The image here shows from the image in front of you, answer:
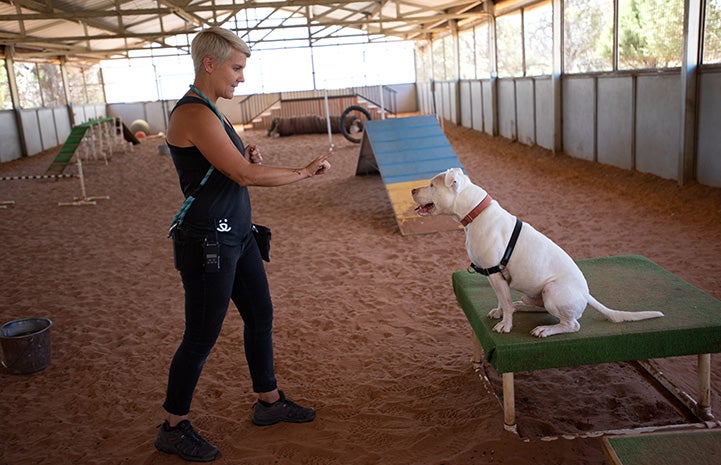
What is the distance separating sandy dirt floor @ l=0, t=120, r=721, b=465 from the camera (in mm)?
2867

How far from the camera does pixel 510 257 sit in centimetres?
265

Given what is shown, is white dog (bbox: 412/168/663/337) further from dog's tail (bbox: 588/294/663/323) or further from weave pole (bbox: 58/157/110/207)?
weave pole (bbox: 58/157/110/207)

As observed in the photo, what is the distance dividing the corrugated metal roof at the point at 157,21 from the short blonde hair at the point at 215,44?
10299 millimetres

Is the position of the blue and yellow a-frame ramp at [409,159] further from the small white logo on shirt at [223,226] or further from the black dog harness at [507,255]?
the small white logo on shirt at [223,226]

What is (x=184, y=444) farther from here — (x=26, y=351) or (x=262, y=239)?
(x=26, y=351)

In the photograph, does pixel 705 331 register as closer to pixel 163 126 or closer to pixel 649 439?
pixel 649 439

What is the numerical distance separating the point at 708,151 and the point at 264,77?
73.0 feet

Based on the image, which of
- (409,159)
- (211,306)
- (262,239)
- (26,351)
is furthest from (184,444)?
(409,159)

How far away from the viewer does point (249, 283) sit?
8.78 feet

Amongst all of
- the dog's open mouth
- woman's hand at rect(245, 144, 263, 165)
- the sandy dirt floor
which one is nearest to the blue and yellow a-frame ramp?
the sandy dirt floor

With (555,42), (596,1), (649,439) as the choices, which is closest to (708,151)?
(596,1)

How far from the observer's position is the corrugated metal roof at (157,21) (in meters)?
12.2

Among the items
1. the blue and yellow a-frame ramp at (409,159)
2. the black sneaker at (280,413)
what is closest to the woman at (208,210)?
the black sneaker at (280,413)

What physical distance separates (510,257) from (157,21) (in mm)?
20227
